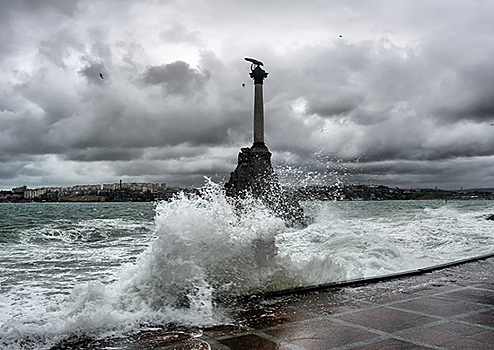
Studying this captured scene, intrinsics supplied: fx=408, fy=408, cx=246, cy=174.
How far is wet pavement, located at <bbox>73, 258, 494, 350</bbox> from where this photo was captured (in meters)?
3.24

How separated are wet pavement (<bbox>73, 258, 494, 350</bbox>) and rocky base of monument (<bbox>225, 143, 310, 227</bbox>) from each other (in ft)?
84.1

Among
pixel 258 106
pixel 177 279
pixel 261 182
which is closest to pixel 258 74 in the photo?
pixel 258 106

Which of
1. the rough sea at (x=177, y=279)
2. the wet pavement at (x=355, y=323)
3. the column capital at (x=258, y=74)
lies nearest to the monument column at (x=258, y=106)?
the column capital at (x=258, y=74)

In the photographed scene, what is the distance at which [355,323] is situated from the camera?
376cm

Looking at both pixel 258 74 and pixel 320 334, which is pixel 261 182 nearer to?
pixel 258 74

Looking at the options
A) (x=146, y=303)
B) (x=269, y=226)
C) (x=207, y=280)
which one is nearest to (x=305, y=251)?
(x=269, y=226)

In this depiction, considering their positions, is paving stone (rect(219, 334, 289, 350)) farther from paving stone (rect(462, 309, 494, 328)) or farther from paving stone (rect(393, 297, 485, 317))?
paving stone (rect(462, 309, 494, 328))

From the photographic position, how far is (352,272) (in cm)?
705

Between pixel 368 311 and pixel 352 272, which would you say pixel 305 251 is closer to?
pixel 352 272

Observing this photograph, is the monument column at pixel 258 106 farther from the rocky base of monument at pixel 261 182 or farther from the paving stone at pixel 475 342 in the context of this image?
the paving stone at pixel 475 342


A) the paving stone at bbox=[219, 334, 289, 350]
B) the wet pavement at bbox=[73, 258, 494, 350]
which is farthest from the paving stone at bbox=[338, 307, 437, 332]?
the paving stone at bbox=[219, 334, 289, 350]

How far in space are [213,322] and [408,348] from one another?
1765 millimetres

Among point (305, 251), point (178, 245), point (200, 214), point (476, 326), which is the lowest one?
point (305, 251)

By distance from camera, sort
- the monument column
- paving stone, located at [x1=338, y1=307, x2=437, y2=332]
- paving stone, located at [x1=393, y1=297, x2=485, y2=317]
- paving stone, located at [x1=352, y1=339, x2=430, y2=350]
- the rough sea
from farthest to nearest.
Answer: the monument column, paving stone, located at [x1=393, y1=297, x2=485, y2=317], the rough sea, paving stone, located at [x1=338, y1=307, x2=437, y2=332], paving stone, located at [x1=352, y1=339, x2=430, y2=350]
